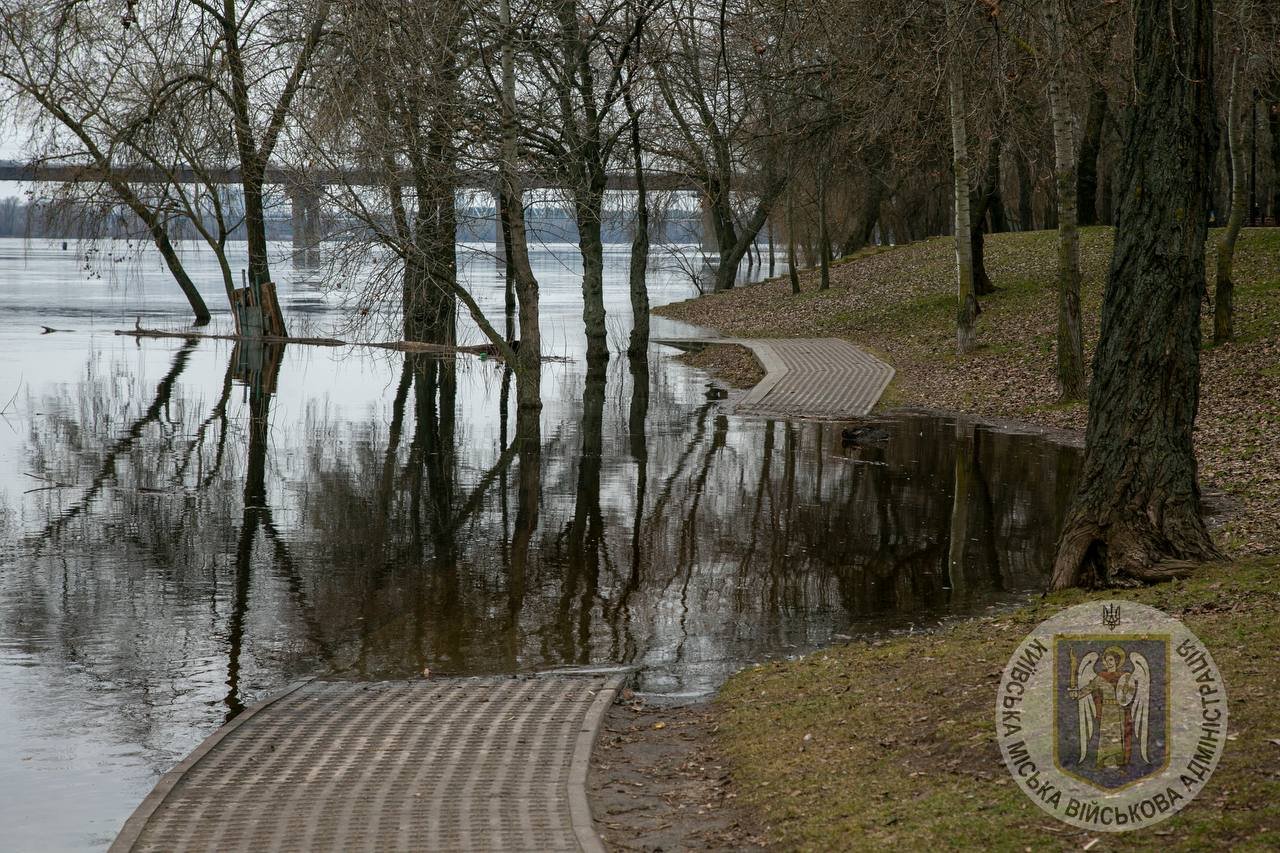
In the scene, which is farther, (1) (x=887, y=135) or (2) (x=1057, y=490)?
(1) (x=887, y=135)

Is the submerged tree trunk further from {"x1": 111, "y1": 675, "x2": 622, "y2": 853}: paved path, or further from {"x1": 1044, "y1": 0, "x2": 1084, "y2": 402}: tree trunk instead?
{"x1": 1044, "y1": 0, "x2": 1084, "y2": 402}: tree trunk

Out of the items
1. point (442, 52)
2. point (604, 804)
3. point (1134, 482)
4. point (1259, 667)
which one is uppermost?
point (442, 52)

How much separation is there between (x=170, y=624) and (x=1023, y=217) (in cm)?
4053

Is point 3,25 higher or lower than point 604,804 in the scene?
higher

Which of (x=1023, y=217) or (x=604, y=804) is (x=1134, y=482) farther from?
(x=1023, y=217)

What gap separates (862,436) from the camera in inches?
678

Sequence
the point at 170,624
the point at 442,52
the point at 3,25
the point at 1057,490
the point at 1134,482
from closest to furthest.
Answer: the point at 1134,482
the point at 170,624
the point at 1057,490
the point at 442,52
the point at 3,25

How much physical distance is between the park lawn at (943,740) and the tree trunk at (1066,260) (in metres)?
10.7

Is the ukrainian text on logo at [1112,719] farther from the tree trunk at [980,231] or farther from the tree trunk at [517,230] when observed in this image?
the tree trunk at [980,231]

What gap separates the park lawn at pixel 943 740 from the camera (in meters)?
4.71

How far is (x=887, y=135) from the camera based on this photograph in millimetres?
29984

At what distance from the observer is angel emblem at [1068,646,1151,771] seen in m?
5.27

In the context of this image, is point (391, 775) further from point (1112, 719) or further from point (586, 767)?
point (1112, 719)

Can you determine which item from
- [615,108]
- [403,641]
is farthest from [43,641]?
[615,108]
